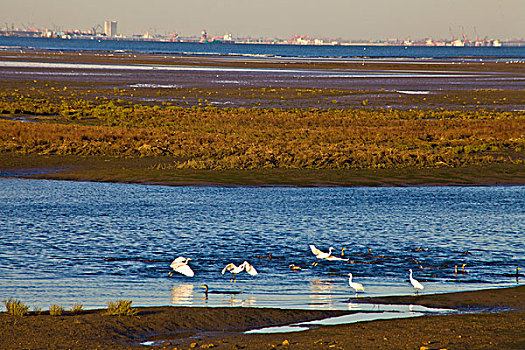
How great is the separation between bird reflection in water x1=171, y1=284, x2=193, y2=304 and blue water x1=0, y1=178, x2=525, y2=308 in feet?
0.13

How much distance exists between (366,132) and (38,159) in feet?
66.2

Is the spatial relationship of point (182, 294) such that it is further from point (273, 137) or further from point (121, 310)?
point (273, 137)

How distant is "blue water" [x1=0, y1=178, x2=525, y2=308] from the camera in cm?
1458

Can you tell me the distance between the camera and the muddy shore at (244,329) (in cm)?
1058

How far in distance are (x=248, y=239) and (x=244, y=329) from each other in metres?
7.46

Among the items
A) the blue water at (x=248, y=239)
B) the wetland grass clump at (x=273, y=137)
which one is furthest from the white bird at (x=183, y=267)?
the wetland grass clump at (x=273, y=137)

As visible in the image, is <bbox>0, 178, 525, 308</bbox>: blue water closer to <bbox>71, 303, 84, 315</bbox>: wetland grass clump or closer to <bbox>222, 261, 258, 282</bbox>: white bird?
<bbox>222, 261, 258, 282</bbox>: white bird

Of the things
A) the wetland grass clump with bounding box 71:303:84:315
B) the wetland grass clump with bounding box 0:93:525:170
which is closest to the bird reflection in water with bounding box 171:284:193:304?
the wetland grass clump with bounding box 71:303:84:315

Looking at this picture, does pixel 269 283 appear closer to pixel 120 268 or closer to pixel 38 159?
pixel 120 268

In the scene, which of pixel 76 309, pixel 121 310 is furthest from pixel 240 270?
pixel 76 309

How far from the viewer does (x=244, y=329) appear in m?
11.8

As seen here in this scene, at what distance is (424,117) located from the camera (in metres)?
56.4

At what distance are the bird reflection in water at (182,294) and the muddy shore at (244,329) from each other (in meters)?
0.84

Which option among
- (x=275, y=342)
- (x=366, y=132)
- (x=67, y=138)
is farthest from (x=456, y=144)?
(x=275, y=342)
